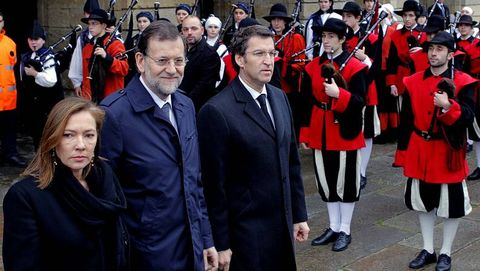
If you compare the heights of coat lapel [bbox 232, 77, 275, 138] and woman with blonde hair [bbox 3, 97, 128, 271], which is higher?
coat lapel [bbox 232, 77, 275, 138]

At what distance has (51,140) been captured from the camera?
2.78 m

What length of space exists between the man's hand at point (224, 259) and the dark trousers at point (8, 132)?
5965mm

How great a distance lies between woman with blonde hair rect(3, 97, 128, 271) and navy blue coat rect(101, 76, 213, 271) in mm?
262

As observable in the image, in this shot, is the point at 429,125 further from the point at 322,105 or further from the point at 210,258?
the point at 210,258

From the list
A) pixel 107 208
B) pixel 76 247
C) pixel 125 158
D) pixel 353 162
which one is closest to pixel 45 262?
pixel 76 247

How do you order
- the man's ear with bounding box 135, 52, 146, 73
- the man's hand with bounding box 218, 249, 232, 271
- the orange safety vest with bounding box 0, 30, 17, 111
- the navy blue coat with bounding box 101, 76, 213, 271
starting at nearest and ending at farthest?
the navy blue coat with bounding box 101, 76, 213, 271 → the man's ear with bounding box 135, 52, 146, 73 → the man's hand with bounding box 218, 249, 232, 271 → the orange safety vest with bounding box 0, 30, 17, 111

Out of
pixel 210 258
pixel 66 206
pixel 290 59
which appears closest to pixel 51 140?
pixel 66 206

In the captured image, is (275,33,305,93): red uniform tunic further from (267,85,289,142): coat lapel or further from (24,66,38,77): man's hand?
(267,85,289,142): coat lapel

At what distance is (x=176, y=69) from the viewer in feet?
10.8

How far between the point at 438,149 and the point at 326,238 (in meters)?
1.33

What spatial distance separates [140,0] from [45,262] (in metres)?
8.34

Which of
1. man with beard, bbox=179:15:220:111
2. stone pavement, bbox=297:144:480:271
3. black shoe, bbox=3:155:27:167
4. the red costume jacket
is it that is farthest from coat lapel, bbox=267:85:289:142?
black shoe, bbox=3:155:27:167

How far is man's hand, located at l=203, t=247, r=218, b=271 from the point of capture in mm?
3531

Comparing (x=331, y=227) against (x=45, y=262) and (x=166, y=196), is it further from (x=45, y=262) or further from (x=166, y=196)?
(x=45, y=262)
